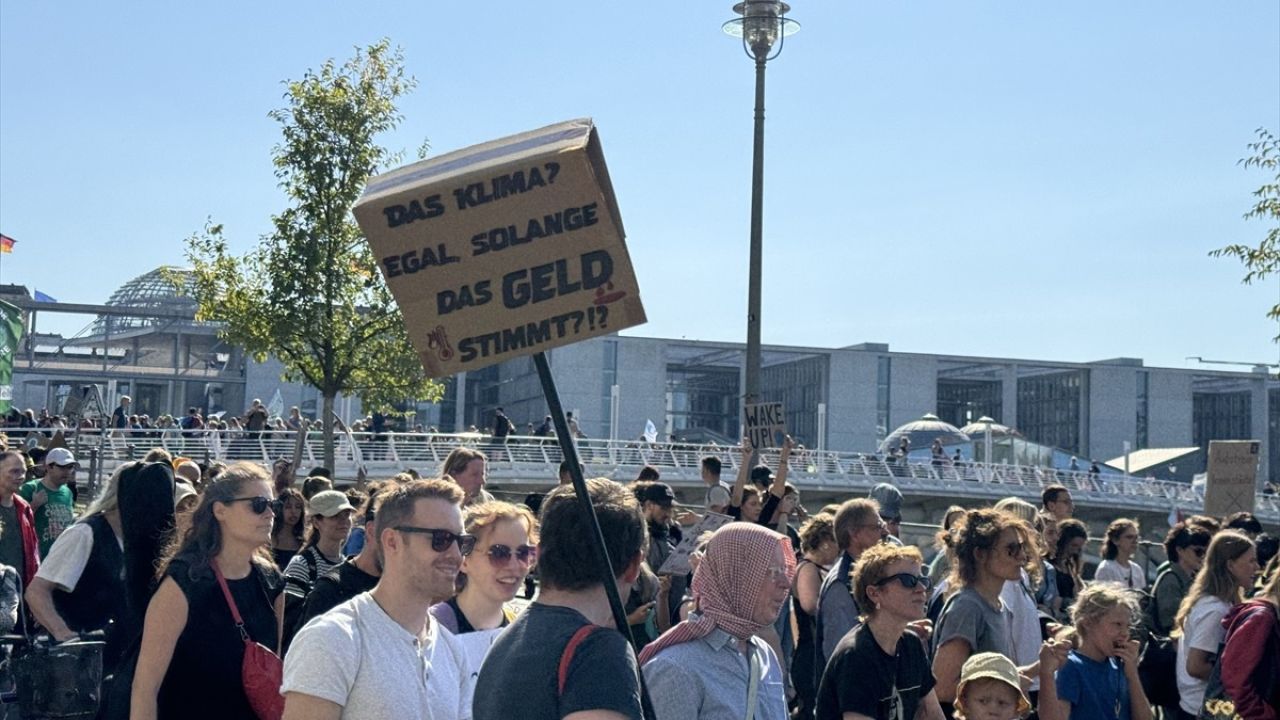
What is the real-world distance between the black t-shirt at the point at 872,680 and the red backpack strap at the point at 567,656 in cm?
226

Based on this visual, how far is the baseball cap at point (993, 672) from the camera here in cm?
607

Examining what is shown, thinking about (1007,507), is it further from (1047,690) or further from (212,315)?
(212,315)

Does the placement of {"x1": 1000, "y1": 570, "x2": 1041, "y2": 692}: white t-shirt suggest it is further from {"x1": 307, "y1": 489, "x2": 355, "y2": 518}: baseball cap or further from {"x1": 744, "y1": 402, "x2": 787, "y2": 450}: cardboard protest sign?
{"x1": 744, "y1": 402, "x2": 787, "y2": 450}: cardboard protest sign

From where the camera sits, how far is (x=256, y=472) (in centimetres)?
535

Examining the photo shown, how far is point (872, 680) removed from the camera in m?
5.66

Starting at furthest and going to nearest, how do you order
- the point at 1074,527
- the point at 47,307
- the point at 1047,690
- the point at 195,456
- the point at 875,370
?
the point at 875,370 < the point at 47,307 < the point at 195,456 < the point at 1074,527 < the point at 1047,690

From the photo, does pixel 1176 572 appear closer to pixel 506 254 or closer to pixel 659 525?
pixel 659 525

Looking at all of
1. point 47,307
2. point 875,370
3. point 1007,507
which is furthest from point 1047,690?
point 875,370

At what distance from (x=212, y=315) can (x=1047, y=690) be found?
2168 centimetres

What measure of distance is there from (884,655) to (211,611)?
2.39 metres

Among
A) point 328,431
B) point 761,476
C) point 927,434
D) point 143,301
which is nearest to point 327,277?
point 328,431

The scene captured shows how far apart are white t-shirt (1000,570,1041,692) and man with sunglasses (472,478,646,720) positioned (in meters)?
3.67

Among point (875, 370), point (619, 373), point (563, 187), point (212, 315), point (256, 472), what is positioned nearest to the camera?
point (563, 187)

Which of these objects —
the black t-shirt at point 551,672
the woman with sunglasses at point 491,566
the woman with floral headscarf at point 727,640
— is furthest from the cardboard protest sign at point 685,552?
the black t-shirt at point 551,672
